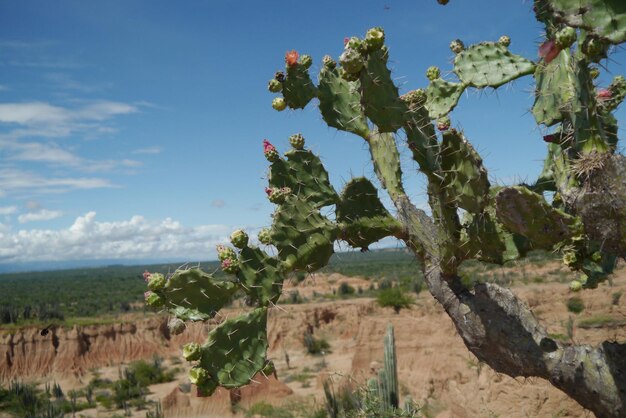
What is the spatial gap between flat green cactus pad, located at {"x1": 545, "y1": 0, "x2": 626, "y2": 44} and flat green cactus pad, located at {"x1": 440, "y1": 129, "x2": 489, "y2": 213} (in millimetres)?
828

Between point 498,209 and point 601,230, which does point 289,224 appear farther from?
point 601,230

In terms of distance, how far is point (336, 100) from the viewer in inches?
143

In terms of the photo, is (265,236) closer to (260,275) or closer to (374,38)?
(260,275)

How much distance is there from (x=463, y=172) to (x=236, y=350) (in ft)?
5.41

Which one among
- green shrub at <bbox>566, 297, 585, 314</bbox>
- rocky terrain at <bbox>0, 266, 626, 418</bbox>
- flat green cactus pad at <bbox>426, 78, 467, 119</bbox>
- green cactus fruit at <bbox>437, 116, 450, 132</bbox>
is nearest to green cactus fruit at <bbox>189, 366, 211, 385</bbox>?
rocky terrain at <bbox>0, 266, 626, 418</bbox>

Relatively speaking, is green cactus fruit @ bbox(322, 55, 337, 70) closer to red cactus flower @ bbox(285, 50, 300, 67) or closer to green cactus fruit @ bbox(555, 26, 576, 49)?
red cactus flower @ bbox(285, 50, 300, 67)

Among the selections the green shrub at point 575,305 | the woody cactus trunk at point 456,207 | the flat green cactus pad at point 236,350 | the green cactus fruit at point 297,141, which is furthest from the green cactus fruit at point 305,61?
the green shrub at point 575,305

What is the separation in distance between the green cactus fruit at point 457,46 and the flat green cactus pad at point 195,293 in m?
2.49

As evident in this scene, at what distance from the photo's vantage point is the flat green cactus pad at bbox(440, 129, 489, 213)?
308 cm

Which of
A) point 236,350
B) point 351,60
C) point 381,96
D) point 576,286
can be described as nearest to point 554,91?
point 381,96

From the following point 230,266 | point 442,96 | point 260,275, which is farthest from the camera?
point 442,96

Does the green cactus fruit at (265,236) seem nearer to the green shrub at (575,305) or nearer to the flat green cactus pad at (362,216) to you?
the flat green cactus pad at (362,216)

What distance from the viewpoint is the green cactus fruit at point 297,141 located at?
3.69 m

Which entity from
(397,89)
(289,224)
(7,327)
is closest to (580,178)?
(397,89)
